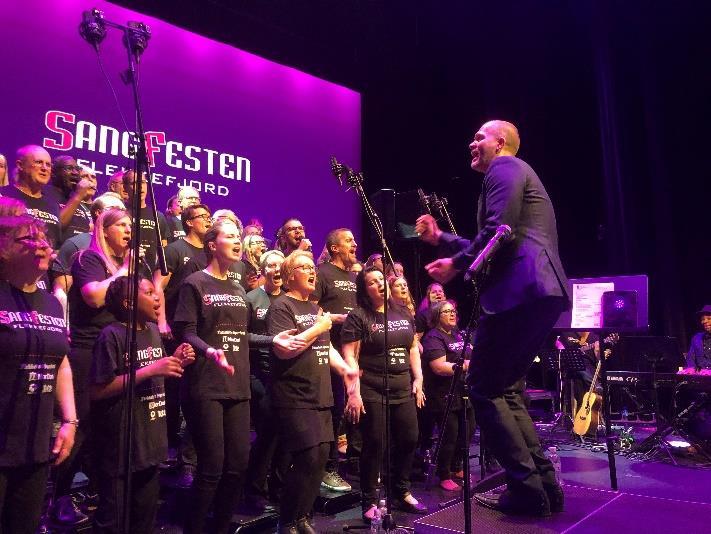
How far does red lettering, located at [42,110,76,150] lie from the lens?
690cm

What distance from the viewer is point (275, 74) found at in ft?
31.5

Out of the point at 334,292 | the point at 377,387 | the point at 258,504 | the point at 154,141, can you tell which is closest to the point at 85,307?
the point at 258,504

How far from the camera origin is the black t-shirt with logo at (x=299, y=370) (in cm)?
378

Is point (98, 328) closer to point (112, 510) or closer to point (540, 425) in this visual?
point (112, 510)

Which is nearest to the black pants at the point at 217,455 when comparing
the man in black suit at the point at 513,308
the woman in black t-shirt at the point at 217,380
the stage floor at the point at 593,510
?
the woman in black t-shirt at the point at 217,380

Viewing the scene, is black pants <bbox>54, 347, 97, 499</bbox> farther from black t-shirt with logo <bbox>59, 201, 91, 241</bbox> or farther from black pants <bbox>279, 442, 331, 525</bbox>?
black t-shirt with logo <bbox>59, 201, 91, 241</bbox>

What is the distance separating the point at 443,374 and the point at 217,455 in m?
2.76

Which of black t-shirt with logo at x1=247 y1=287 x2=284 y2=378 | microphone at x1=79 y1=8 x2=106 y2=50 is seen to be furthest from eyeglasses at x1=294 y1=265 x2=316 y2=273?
microphone at x1=79 y1=8 x2=106 y2=50

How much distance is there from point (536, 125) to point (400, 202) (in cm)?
441

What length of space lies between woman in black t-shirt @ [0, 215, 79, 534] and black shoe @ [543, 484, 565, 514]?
236 centimetres

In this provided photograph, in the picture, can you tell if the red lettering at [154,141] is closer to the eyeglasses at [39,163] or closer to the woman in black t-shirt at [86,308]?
the eyeglasses at [39,163]

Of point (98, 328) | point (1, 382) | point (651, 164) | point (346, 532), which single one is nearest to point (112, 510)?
point (1, 382)

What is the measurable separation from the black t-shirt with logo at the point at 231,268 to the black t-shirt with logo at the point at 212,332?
81 cm

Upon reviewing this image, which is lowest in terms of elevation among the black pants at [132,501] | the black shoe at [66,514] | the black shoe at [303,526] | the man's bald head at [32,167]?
the black shoe at [303,526]
